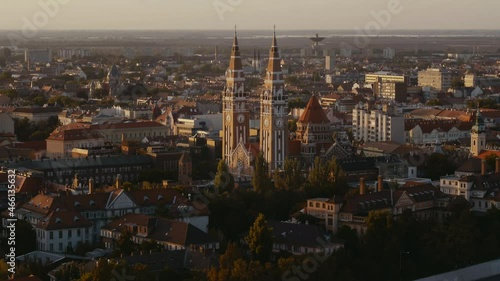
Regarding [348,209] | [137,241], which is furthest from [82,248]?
[348,209]

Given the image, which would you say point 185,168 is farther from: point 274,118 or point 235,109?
point 235,109

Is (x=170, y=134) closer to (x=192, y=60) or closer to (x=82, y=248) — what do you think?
(x=82, y=248)

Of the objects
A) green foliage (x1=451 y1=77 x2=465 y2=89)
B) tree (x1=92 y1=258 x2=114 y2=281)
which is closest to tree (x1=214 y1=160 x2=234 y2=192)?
tree (x1=92 y1=258 x2=114 y2=281)

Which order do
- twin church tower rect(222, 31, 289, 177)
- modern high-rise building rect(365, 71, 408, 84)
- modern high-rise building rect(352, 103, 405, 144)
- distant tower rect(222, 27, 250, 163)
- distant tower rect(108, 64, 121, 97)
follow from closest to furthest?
1. twin church tower rect(222, 31, 289, 177)
2. distant tower rect(222, 27, 250, 163)
3. modern high-rise building rect(352, 103, 405, 144)
4. distant tower rect(108, 64, 121, 97)
5. modern high-rise building rect(365, 71, 408, 84)

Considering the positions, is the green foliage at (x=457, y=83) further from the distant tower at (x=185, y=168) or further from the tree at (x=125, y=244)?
the tree at (x=125, y=244)

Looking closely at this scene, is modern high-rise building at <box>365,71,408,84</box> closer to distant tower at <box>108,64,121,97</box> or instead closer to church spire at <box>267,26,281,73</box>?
distant tower at <box>108,64,121,97</box>

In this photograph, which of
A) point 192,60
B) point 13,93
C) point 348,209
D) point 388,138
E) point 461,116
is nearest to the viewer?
point 348,209
